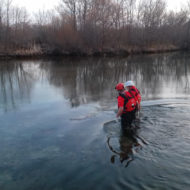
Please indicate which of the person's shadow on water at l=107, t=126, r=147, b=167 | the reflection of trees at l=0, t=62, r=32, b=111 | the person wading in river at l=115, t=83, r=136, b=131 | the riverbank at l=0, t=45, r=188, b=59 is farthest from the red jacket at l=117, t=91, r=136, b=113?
the riverbank at l=0, t=45, r=188, b=59

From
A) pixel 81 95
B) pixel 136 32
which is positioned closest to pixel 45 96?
pixel 81 95

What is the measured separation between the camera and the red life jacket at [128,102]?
19.5ft

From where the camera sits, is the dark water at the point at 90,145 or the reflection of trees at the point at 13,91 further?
the reflection of trees at the point at 13,91

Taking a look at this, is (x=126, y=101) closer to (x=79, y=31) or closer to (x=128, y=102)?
(x=128, y=102)

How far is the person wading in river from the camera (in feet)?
19.4

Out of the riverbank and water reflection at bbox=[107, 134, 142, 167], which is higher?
the riverbank

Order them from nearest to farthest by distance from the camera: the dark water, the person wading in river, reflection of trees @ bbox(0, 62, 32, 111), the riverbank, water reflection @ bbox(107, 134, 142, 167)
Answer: the dark water, water reflection @ bbox(107, 134, 142, 167), the person wading in river, reflection of trees @ bbox(0, 62, 32, 111), the riverbank

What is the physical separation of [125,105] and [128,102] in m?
0.12

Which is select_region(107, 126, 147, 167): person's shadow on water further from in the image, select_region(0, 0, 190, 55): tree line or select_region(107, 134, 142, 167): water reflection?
select_region(0, 0, 190, 55): tree line

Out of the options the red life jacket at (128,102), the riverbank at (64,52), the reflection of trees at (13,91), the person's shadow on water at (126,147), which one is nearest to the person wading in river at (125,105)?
the red life jacket at (128,102)

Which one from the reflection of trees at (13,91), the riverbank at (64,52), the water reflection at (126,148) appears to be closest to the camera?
the water reflection at (126,148)

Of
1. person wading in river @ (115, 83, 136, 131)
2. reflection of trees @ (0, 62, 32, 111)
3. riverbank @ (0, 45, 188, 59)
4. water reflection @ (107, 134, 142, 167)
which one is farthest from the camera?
riverbank @ (0, 45, 188, 59)

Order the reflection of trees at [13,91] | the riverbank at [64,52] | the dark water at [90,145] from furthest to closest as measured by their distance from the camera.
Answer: the riverbank at [64,52] < the reflection of trees at [13,91] < the dark water at [90,145]

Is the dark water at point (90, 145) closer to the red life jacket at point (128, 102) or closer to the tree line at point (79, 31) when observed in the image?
the red life jacket at point (128, 102)
